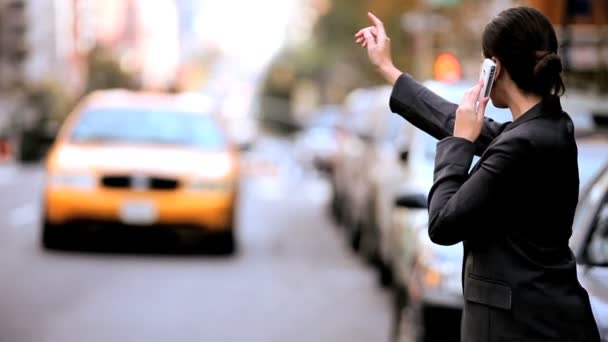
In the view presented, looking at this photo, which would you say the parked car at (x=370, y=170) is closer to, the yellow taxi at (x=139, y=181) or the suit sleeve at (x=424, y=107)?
the yellow taxi at (x=139, y=181)

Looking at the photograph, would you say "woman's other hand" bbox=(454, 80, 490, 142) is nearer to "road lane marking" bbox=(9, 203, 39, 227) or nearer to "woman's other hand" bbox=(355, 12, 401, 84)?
"woman's other hand" bbox=(355, 12, 401, 84)

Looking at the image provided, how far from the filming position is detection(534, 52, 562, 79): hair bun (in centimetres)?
273

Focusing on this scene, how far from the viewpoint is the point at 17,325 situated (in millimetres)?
7762

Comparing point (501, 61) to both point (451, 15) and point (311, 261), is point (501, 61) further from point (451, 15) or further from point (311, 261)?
point (451, 15)

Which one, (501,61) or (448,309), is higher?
(501,61)

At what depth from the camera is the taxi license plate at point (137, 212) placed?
448 inches

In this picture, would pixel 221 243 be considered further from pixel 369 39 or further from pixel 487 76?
pixel 487 76

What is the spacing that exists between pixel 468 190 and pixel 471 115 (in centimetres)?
22

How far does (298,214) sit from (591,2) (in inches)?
276

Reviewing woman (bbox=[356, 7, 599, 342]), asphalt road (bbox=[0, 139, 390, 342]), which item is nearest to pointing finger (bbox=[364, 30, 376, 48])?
woman (bbox=[356, 7, 599, 342])

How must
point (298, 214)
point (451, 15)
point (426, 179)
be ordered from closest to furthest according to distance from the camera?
point (426, 179) < point (298, 214) < point (451, 15)

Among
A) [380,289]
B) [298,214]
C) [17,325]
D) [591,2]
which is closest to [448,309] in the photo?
[17,325]

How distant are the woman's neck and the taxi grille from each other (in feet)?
29.0

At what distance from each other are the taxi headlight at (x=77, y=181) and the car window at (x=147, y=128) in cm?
82
